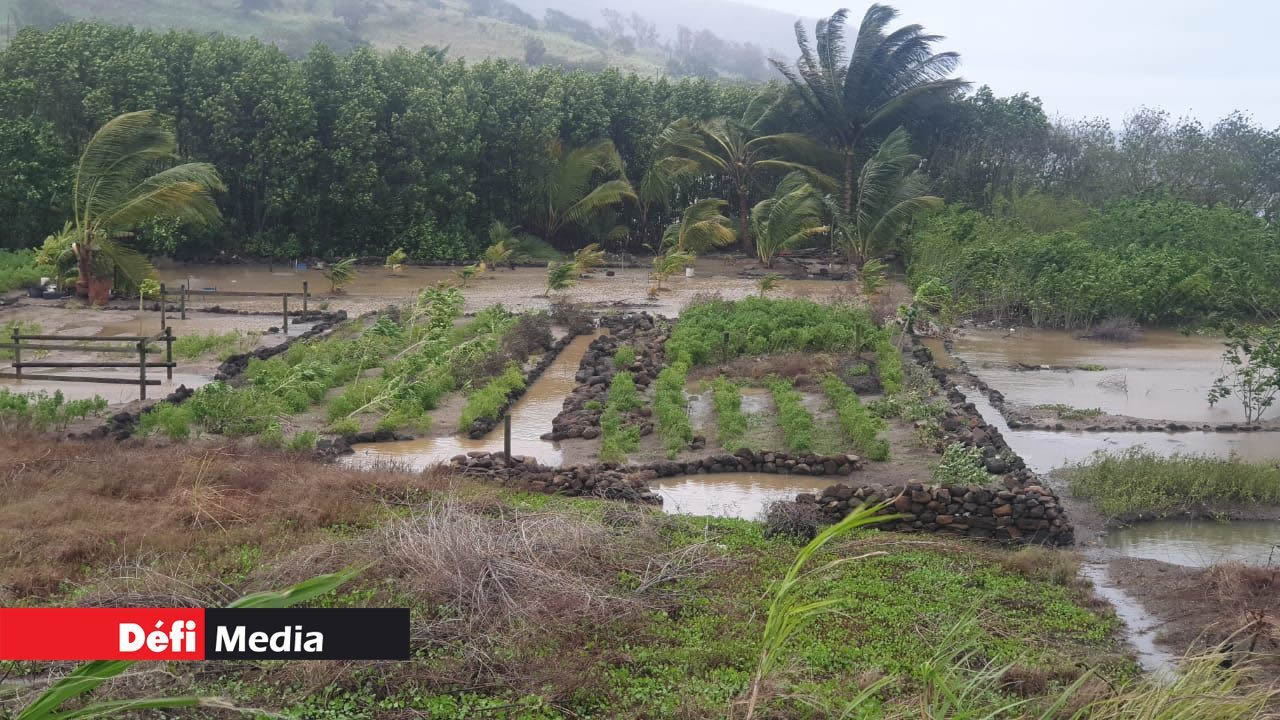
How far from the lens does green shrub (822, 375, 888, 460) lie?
12.5 m

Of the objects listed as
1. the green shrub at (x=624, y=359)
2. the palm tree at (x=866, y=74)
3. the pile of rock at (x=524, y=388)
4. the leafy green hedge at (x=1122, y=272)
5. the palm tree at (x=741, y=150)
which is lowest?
the pile of rock at (x=524, y=388)

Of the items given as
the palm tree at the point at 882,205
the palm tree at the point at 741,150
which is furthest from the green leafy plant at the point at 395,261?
the palm tree at the point at 882,205

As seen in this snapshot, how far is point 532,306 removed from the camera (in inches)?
953

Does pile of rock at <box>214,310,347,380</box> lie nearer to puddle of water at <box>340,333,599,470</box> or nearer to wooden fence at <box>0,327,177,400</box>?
wooden fence at <box>0,327,177,400</box>

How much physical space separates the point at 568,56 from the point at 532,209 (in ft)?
158

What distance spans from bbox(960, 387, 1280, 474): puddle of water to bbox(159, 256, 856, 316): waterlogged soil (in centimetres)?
1063

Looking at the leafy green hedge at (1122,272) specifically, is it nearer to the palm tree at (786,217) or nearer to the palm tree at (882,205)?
the palm tree at (882,205)

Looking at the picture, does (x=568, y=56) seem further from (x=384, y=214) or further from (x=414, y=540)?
(x=414, y=540)

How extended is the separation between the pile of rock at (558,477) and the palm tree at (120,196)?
1390 centimetres

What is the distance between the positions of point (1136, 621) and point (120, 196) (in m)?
21.0

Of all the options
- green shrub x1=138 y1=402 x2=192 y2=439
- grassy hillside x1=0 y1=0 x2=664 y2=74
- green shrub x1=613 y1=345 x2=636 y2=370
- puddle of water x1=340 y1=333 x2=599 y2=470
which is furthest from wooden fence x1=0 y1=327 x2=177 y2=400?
grassy hillside x1=0 y1=0 x2=664 y2=74

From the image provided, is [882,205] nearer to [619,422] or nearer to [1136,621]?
[619,422]

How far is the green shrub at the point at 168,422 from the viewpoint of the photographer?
12242 millimetres

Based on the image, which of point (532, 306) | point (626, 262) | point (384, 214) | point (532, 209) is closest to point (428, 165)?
point (384, 214)
